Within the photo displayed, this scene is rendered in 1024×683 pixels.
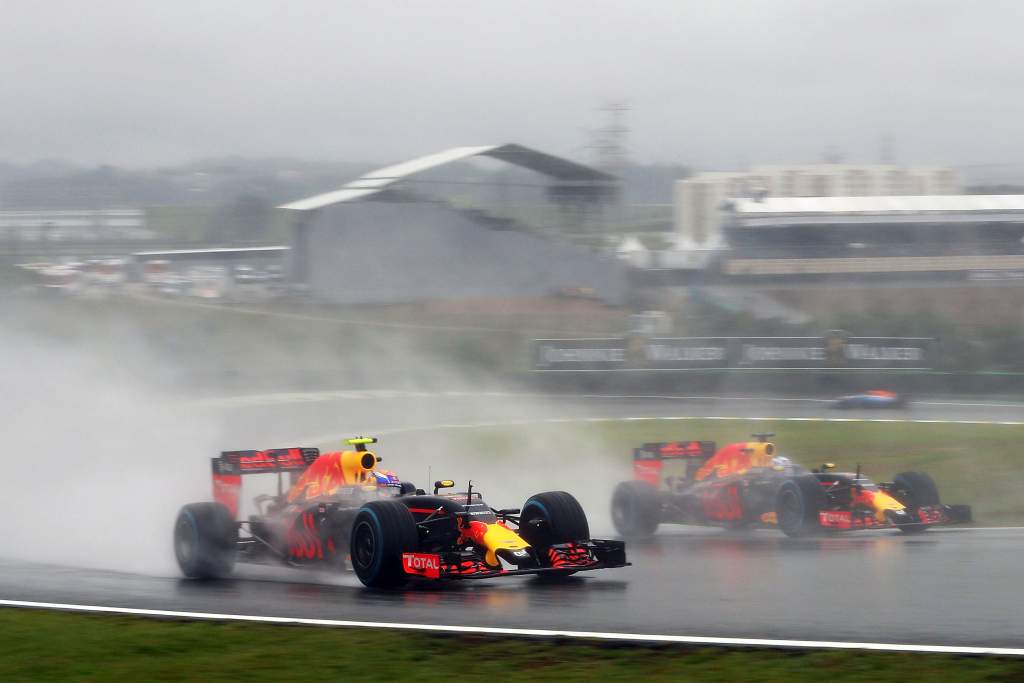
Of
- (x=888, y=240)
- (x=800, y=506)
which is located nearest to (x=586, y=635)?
(x=800, y=506)

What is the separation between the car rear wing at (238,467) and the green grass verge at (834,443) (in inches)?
376

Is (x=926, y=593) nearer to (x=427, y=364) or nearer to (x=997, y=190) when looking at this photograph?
(x=427, y=364)

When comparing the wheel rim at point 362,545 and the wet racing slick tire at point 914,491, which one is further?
the wet racing slick tire at point 914,491

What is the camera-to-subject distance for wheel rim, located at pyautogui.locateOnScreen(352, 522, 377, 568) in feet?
35.5

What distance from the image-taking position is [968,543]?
13914 millimetres

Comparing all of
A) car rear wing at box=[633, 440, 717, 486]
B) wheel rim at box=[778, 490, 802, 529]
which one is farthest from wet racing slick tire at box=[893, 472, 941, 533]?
car rear wing at box=[633, 440, 717, 486]

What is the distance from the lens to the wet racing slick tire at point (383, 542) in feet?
34.4

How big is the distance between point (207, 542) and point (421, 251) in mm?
29714

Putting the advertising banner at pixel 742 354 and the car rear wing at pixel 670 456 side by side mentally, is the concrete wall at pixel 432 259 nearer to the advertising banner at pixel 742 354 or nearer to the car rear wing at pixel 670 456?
Answer: the advertising banner at pixel 742 354

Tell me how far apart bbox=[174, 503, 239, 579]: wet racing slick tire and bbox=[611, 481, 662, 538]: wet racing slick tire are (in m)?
6.09

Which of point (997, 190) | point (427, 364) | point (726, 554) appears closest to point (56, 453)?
point (427, 364)

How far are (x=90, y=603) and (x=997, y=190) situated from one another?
36033 mm

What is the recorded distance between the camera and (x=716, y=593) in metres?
10.3

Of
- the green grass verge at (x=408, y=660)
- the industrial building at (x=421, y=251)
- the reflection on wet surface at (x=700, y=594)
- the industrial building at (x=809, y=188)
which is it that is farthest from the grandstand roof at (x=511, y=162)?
the green grass verge at (x=408, y=660)
